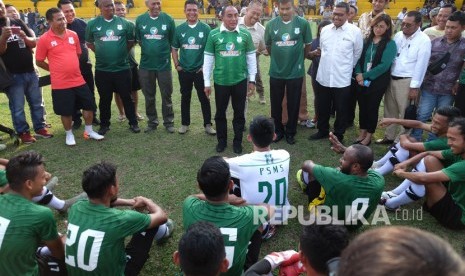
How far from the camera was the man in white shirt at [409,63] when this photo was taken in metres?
5.24

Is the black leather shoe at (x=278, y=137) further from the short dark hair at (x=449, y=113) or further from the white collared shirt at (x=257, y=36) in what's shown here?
the short dark hair at (x=449, y=113)

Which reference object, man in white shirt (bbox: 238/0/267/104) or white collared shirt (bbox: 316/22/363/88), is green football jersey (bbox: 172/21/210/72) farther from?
white collared shirt (bbox: 316/22/363/88)

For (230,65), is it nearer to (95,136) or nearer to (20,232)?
(95,136)

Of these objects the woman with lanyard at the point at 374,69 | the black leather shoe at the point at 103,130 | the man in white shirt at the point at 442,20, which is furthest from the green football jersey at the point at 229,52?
the man in white shirt at the point at 442,20

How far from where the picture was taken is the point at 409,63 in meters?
5.35

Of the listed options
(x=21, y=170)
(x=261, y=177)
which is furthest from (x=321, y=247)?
(x=21, y=170)

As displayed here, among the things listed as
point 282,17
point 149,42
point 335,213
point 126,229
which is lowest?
point 335,213

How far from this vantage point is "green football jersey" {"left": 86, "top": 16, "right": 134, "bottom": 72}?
5988 mm

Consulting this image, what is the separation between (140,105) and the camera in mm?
8094

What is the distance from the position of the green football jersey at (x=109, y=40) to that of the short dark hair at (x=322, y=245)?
4.95 m

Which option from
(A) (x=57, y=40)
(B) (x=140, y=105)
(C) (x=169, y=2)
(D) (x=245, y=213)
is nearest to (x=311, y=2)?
(C) (x=169, y=2)

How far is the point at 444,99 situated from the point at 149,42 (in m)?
4.65

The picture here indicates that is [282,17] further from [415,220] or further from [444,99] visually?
[415,220]

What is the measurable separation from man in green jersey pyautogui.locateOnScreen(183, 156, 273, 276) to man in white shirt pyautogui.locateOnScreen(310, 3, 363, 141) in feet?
11.4
